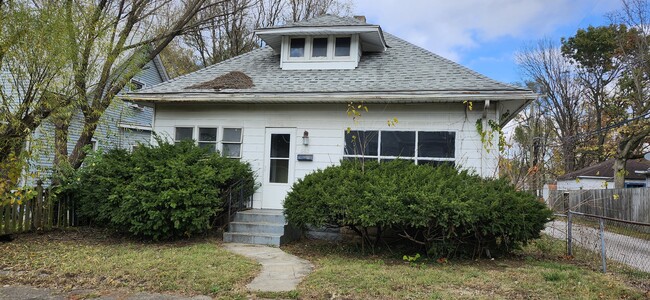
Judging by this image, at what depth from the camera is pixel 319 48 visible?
10859mm

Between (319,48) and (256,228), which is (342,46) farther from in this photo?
(256,228)

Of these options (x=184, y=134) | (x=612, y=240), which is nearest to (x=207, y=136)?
(x=184, y=134)

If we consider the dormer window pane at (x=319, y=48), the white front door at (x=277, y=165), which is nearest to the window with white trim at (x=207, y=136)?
the white front door at (x=277, y=165)

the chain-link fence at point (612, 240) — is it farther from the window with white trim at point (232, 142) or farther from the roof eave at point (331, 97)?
the window with white trim at point (232, 142)

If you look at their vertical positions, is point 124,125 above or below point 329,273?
above

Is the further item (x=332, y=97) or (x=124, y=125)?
(x=124, y=125)

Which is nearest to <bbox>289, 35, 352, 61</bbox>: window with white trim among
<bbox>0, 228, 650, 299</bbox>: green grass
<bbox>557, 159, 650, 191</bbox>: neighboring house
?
<bbox>0, 228, 650, 299</bbox>: green grass

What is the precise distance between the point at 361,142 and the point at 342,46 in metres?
3.04

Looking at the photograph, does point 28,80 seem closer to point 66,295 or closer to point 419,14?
point 66,295

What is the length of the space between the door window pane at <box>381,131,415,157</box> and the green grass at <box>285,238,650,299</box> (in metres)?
2.82

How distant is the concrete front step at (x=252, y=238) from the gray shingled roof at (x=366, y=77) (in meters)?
3.27

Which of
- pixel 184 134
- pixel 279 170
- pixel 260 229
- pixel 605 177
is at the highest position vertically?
pixel 184 134

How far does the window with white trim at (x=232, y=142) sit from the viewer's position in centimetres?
976

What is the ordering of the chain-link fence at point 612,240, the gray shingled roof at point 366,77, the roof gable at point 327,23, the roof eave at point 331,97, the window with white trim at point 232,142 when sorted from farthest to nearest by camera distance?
the roof gable at point 327,23 → the window with white trim at point 232,142 → the gray shingled roof at point 366,77 → the roof eave at point 331,97 → the chain-link fence at point 612,240
